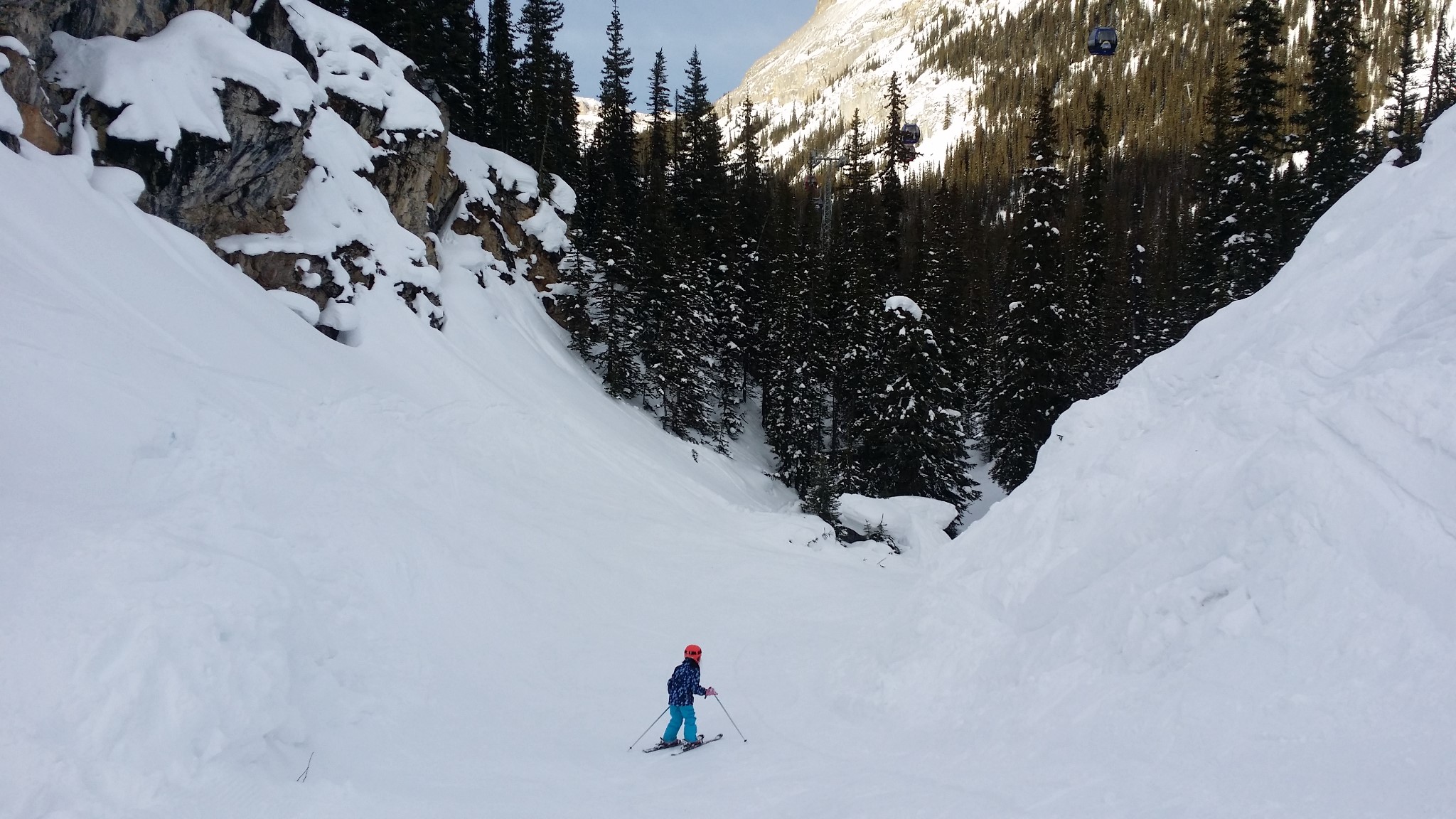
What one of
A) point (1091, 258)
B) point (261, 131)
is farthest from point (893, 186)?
point (261, 131)

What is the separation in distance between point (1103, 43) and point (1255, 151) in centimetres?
3296

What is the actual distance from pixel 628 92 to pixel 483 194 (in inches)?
738

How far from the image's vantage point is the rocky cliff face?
1655 centimetres

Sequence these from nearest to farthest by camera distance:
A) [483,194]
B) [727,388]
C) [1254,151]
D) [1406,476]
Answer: [1406,476]
[1254,151]
[483,194]
[727,388]

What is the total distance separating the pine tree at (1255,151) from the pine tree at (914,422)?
10905 millimetres

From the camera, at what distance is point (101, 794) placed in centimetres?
579

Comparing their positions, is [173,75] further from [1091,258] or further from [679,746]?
[1091,258]

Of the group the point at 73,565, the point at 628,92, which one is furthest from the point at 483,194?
the point at 73,565

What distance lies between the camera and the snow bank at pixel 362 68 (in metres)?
24.3

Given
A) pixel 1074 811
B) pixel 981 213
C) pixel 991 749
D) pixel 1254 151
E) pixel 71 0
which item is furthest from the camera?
pixel 981 213

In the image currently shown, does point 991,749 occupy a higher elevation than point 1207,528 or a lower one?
lower

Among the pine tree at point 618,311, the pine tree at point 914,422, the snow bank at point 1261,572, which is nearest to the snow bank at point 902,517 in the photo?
the pine tree at point 914,422

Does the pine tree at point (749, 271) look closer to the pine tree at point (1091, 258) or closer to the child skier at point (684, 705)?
the pine tree at point (1091, 258)

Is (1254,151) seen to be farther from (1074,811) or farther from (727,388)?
(1074,811)
